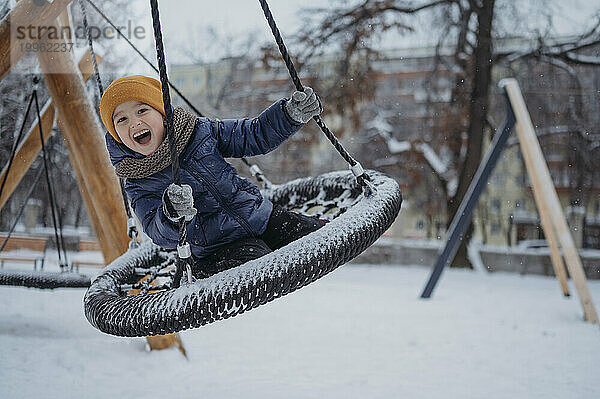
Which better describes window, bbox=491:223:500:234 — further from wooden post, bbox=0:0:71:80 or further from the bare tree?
wooden post, bbox=0:0:71:80

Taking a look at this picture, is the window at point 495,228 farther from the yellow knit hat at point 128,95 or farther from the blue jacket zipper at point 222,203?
the yellow knit hat at point 128,95

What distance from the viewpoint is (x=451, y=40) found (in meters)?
7.94

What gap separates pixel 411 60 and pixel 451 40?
3.14 ft

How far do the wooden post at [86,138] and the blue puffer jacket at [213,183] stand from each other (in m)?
1.20

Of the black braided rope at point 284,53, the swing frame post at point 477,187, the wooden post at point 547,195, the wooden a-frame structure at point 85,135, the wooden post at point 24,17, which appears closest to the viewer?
the black braided rope at point 284,53

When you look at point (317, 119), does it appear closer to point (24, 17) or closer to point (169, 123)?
point (169, 123)

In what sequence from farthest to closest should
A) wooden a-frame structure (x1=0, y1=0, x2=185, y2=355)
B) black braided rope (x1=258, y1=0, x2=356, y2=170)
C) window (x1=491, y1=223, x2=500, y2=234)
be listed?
window (x1=491, y1=223, x2=500, y2=234)
wooden a-frame structure (x1=0, y1=0, x2=185, y2=355)
black braided rope (x1=258, y1=0, x2=356, y2=170)

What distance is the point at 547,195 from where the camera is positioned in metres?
3.64

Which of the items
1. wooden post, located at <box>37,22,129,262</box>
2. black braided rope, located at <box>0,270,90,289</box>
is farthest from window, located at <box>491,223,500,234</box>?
black braided rope, located at <box>0,270,90,289</box>

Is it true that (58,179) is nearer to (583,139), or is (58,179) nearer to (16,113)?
(16,113)

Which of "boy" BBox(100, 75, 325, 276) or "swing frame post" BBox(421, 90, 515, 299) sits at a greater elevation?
"boy" BBox(100, 75, 325, 276)

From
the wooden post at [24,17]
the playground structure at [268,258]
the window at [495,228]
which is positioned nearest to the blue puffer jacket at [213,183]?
the playground structure at [268,258]

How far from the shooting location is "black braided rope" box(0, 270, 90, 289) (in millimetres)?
2299

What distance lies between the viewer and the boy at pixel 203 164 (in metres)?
1.26
